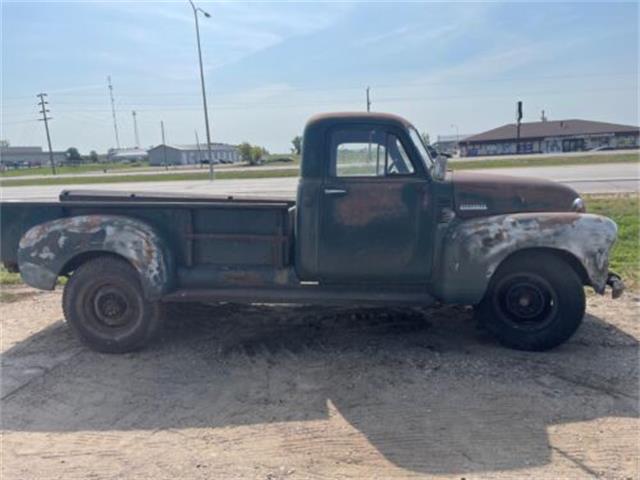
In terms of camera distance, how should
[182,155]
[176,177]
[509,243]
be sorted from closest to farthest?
[509,243]
[176,177]
[182,155]

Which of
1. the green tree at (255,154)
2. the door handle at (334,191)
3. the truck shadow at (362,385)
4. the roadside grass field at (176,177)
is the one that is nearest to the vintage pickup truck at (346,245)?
the door handle at (334,191)

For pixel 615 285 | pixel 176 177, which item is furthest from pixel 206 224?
pixel 176 177

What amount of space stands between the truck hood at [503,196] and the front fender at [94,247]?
265 cm

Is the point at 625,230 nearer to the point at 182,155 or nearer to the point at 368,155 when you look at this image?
the point at 368,155

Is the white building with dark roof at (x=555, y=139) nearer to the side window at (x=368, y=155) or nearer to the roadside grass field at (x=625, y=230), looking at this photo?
the roadside grass field at (x=625, y=230)

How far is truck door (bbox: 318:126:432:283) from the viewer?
448cm

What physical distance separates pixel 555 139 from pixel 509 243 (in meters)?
69.2

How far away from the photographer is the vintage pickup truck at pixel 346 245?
4.45 metres

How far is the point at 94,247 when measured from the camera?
4605 millimetres

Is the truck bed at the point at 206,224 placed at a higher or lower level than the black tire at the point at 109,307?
higher

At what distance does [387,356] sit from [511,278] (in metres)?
1.26

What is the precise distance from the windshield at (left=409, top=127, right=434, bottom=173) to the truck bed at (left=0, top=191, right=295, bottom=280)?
124cm

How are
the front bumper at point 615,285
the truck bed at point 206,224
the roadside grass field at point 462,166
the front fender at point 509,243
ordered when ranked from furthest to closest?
the roadside grass field at point 462,166, the truck bed at point 206,224, the front bumper at point 615,285, the front fender at point 509,243

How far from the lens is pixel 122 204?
15.5ft
